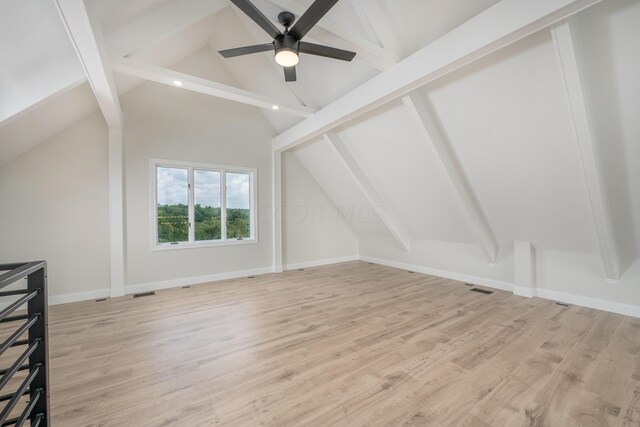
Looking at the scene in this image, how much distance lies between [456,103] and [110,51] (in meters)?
3.54

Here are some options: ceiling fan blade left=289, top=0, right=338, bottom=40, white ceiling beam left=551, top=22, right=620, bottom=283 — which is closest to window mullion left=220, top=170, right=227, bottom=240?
ceiling fan blade left=289, top=0, right=338, bottom=40

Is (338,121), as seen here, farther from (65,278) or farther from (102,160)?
(65,278)

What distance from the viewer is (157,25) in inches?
107

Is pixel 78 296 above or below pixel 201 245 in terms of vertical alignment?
below

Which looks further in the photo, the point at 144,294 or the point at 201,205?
the point at 201,205

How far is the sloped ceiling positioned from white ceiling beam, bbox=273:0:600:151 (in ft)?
0.58

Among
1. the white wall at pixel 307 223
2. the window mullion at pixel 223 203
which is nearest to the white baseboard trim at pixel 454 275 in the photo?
the white wall at pixel 307 223

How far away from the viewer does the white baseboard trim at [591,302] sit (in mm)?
2988

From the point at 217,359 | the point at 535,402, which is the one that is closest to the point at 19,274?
the point at 217,359

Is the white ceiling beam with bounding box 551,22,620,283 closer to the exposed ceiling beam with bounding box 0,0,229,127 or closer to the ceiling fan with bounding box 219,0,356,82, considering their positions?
the ceiling fan with bounding box 219,0,356,82

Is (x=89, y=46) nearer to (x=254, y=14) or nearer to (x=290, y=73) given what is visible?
(x=254, y=14)

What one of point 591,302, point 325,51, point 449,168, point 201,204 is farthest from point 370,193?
point 591,302

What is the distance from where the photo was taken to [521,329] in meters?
2.67

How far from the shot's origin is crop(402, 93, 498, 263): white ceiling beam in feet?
9.74
